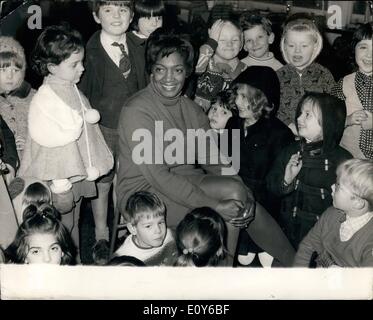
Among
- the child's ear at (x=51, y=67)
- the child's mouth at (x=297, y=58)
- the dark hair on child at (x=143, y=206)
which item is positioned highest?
the child's mouth at (x=297, y=58)

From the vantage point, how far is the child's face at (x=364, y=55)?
1881 mm

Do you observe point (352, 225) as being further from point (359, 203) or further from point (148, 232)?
point (148, 232)

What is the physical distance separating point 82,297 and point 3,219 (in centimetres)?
36

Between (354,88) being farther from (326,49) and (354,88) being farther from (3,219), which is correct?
(3,219)

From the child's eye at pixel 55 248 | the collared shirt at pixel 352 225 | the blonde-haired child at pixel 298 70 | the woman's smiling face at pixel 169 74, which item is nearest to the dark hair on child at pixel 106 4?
the woman's smiling face at pixel 169 74

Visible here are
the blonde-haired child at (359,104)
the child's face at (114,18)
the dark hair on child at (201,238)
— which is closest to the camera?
the dark hair on child at (201,238)

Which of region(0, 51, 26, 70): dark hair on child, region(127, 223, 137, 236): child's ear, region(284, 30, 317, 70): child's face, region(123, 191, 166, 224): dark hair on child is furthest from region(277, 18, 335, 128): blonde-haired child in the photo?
region(0, 51, 26, 70): dark hair on child

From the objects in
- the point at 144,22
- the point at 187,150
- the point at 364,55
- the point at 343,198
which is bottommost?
the point at 343,198

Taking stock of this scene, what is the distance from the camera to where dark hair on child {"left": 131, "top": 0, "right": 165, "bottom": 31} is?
183cm

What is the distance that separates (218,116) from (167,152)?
0.25 m

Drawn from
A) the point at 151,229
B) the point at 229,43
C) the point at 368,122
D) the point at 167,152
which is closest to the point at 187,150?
the point at 167,152

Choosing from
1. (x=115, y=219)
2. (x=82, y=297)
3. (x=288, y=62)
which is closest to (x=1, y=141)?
(x=115, y=219)

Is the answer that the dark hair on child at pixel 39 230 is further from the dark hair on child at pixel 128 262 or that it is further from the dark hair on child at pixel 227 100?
the dark hair on child at pixel 227 100

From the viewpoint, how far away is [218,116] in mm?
1946
